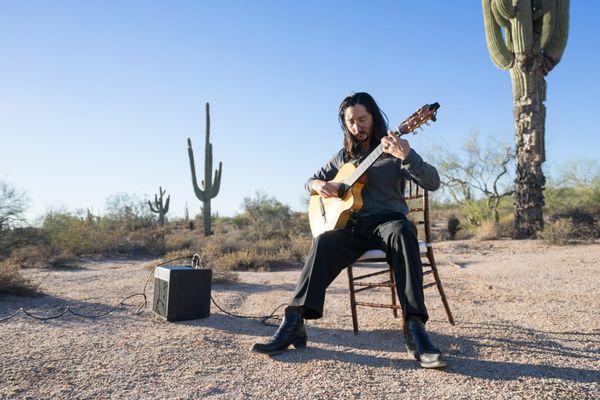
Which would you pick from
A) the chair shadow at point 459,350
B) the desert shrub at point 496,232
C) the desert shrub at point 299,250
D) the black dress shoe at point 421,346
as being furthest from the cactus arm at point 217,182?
the black dress shoe at point 421,346

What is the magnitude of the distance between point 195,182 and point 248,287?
1208 centimetres

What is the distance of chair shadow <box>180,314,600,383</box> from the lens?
2.30 meters

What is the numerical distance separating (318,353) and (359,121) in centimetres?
161

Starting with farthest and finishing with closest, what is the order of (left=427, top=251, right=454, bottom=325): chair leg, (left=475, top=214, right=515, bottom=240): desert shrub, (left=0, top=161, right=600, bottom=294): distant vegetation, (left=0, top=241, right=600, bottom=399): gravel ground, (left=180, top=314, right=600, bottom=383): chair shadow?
(left=475, top=214, right=515, bottom=240): desert shrub
(left=0, top=161, right=600, bottom=294): distant vegetation
(left=427, top=251, right=454, bottom=325): chair leg
(left=180, top=314, right=600, bottom=383): chair shadow
(left=0, top=241, right=600, bottom=399): gravel ground

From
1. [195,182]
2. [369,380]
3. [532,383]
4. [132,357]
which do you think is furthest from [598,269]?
[195,182]

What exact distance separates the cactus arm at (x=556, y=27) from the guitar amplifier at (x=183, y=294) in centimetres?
1050

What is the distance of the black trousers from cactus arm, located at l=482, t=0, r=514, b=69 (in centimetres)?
997

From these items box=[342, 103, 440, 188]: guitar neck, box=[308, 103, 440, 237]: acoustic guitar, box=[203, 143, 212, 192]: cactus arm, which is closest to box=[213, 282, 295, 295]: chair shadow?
box=[308, 103, 440, 237]: acoustic guitar

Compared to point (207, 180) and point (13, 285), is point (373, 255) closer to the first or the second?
point (13, 285)

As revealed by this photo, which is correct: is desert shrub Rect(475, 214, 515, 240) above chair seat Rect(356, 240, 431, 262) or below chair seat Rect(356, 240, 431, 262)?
above

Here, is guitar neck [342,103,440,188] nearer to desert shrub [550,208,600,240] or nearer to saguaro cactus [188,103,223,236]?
desert shrub [550,208,600,240]

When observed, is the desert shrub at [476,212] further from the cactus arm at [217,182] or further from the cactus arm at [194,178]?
the cactus arm at [194,178]

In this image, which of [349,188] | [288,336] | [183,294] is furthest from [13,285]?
[349,188]

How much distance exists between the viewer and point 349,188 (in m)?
3.07
